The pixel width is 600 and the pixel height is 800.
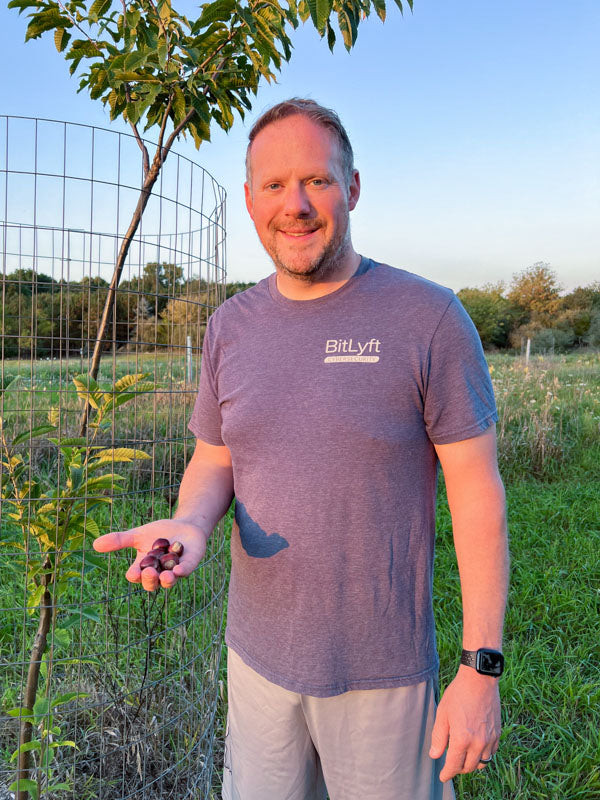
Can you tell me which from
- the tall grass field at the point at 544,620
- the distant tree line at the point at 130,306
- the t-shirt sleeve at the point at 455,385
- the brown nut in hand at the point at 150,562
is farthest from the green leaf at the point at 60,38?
the tall grass field at the point at 544,620

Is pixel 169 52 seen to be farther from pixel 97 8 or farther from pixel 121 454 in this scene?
pixel 121 454

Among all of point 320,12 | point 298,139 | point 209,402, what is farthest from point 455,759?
point 320,12

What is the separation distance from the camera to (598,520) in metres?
3.99

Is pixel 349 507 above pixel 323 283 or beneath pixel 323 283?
beneath

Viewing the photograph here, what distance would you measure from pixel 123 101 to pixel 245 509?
4.24ft

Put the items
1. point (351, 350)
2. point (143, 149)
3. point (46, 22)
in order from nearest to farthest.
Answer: point (351, 350)
point (46, 22)
point (143, 149)

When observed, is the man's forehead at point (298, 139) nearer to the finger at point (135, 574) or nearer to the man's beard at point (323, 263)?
the man's beard at point (323, 263)

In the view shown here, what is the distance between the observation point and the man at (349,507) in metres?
1.13

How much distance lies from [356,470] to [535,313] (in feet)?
112

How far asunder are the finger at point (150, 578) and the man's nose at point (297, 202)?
0.77m

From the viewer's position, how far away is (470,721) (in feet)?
3.56

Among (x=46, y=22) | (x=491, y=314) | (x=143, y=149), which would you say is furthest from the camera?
(x=491, y=314)

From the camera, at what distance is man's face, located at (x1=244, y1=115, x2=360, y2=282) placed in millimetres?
1216

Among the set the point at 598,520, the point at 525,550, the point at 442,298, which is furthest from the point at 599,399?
the point at 442,298
